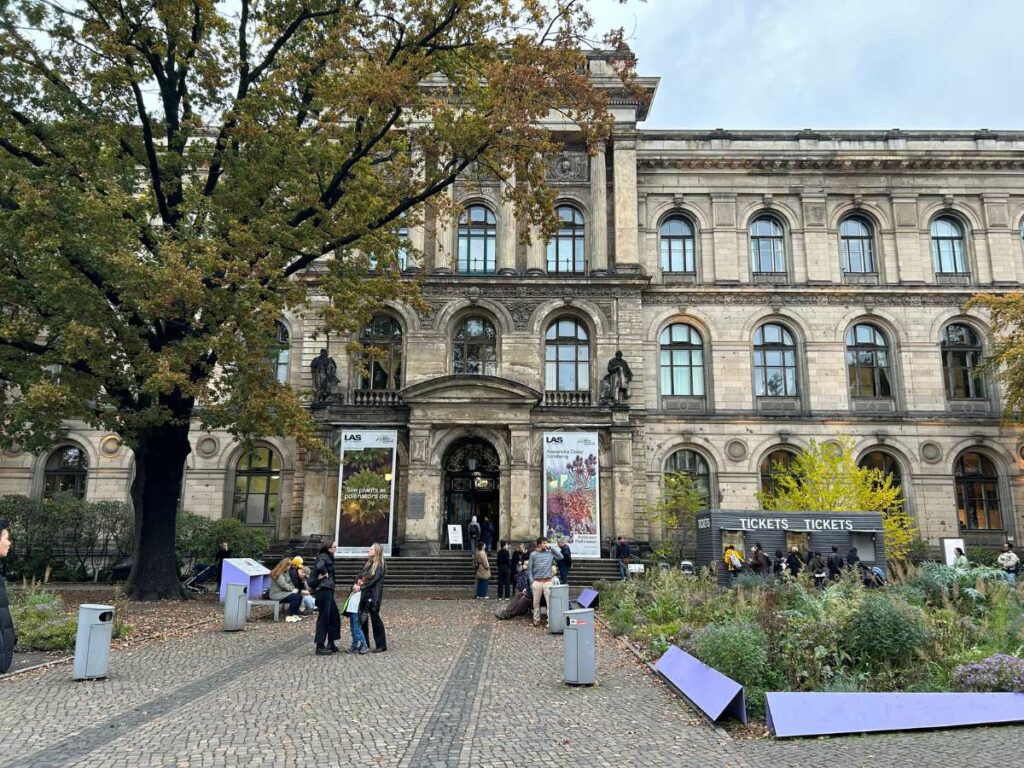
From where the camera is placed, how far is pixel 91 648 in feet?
31.2

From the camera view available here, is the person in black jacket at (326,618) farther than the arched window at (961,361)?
No

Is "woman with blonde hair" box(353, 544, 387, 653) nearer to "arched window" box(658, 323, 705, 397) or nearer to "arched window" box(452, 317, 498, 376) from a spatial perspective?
"arched window" box(452, 317, 498, 376)

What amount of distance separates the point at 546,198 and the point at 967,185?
26.3m

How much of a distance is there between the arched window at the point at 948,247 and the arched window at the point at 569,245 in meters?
16.1

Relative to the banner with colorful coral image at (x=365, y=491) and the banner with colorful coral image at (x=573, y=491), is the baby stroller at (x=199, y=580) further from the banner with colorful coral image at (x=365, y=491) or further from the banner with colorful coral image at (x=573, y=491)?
the banner with colorful coral image at (x=573, y=491)

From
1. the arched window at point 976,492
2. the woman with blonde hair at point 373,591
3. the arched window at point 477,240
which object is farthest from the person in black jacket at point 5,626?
the arched window at point 976,492

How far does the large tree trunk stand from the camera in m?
18.4

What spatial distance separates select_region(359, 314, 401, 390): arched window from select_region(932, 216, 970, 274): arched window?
24.7 meters

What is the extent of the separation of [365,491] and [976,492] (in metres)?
25.7

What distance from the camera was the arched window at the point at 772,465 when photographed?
31.5 meters

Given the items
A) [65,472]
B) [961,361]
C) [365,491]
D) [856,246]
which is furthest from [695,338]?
[65,472]

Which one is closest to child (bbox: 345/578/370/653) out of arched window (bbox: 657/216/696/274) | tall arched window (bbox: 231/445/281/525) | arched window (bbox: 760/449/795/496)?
tall arched window (bbox: 231/445/281/525)

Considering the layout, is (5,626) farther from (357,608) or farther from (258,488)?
(258,488)

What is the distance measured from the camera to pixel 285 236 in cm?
1733
